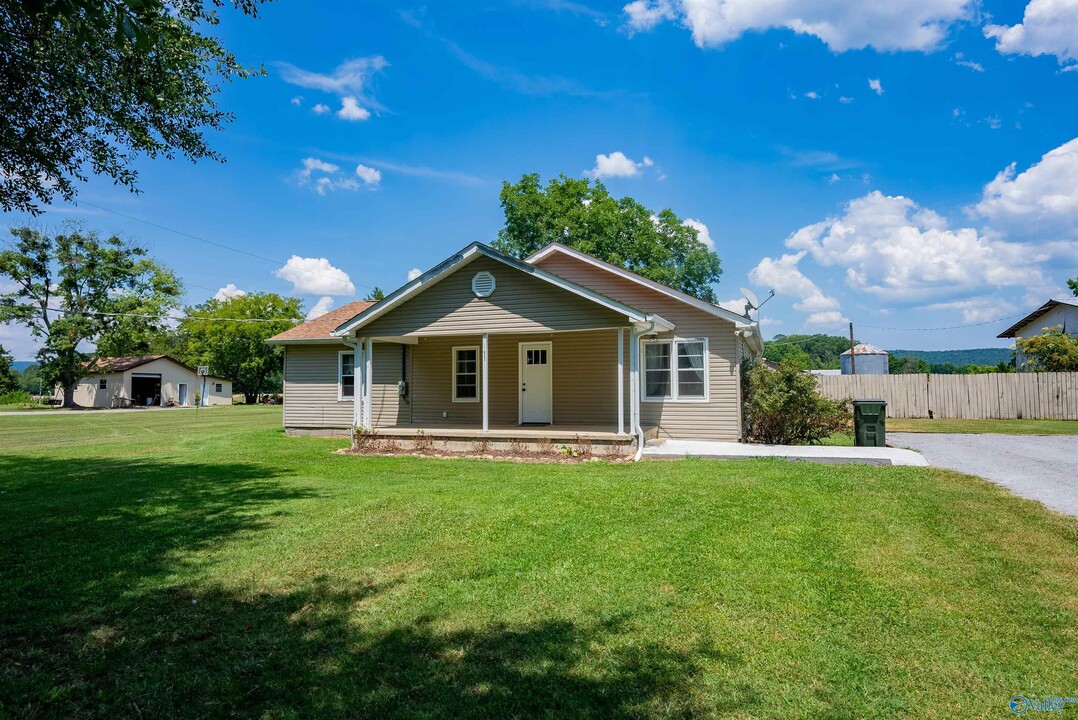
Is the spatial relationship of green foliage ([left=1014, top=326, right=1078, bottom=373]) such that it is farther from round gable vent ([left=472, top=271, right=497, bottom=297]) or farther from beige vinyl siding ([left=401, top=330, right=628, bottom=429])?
round gable vent ([left=472, top=271, right=497, bottom=297])

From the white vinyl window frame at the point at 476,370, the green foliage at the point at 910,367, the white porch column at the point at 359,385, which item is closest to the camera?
the white porch column at the point at 359,385

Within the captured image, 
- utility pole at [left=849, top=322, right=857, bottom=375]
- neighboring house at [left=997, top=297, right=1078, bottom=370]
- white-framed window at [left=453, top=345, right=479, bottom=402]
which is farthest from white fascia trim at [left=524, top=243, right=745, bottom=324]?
utility pole at [left=849, top=322, right=857, bottom=375]

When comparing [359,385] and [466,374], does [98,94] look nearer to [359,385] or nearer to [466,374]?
[359,385]

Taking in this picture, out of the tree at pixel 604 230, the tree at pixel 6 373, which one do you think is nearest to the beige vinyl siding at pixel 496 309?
the tree at pixel 604 230

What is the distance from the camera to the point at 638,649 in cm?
320

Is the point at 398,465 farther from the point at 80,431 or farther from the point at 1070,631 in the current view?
the point at 80,431

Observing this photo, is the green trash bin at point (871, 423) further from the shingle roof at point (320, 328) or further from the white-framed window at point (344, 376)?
the white-framed window at point (344, 376)

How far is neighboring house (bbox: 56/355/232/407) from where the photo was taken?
140 feet

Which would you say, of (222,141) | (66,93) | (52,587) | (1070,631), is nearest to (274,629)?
(52,587)

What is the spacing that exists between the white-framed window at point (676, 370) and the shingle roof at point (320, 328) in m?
7.96

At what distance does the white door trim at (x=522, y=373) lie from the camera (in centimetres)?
1435

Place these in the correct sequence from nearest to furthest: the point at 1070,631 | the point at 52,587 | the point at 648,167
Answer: the point at 1070,631 → the point at 52,587 → the point at 648,167

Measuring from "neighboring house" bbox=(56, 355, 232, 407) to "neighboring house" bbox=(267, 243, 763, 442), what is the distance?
32143mm

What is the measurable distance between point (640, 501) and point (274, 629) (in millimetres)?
4280
